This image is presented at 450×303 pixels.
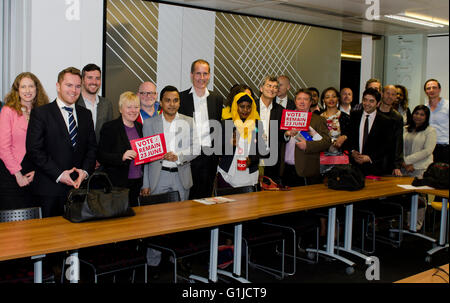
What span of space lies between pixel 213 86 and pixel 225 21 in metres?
1.03

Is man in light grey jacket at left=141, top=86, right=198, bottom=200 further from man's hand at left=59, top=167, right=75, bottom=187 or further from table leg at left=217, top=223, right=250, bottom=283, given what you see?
man's hand at left=59, top=167, right=75, bottom=187

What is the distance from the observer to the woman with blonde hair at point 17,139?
4.02 meters

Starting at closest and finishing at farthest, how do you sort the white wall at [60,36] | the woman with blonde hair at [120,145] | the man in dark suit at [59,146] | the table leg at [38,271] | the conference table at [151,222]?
1. the conference table at [151,222]
2. the table leg at [38,271]
3. the man in dark suit at [59,146]
4. the woman with blonde hair at [120,145]
5. the white wall at [60,36]

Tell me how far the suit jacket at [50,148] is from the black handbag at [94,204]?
584mm

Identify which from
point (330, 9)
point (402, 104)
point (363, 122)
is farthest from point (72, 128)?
point (402, 104)

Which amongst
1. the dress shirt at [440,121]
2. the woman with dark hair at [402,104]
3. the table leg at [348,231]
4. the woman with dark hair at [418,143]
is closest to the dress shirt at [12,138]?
the table leg at [348,231]

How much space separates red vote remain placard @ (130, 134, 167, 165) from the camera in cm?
382

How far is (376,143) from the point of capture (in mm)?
5762

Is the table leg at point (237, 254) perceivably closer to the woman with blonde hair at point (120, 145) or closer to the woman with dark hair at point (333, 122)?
the woman with blonde hair at point (120, 145)

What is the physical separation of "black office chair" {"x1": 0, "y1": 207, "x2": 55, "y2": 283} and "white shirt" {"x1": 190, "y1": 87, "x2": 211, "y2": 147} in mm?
1968

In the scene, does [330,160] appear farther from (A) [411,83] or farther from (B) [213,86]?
(A) [411,83]

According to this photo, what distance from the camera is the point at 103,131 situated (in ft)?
14.0

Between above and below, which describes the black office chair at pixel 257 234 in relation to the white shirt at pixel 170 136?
below
